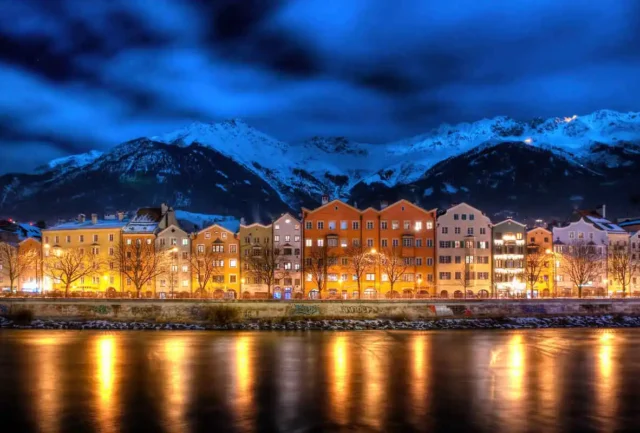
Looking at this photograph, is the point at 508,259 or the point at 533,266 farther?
the point at 508,259

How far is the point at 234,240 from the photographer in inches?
3543

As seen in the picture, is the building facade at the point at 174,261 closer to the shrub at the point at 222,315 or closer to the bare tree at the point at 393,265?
the shrub at the point at 222,315

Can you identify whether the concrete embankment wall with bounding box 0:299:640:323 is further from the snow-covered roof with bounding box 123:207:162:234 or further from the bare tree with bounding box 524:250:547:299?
the snow-covered roof with bounding box 123:207:162:234

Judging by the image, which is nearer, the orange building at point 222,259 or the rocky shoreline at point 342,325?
the rocky shoreline at point 342,325

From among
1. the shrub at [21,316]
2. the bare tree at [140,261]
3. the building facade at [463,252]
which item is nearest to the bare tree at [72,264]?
the bare tree at [140,261]

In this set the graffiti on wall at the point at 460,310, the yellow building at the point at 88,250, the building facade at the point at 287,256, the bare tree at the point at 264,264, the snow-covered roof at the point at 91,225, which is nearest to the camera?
the graffiti on wall at the point at 460,310

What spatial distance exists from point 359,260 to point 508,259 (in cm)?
2161

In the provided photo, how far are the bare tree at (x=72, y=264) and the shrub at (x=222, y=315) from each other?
23808 millimetres

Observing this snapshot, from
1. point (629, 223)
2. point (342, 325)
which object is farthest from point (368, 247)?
point (629, 223)

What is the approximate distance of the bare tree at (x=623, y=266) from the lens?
9003cm

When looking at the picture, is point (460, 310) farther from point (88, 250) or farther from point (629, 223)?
point (88, 250)

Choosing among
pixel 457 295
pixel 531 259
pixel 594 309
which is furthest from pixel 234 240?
pixel 594 309

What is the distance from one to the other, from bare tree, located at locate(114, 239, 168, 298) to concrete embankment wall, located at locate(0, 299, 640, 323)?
10.2 meters

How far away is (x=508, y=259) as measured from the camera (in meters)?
90.8
